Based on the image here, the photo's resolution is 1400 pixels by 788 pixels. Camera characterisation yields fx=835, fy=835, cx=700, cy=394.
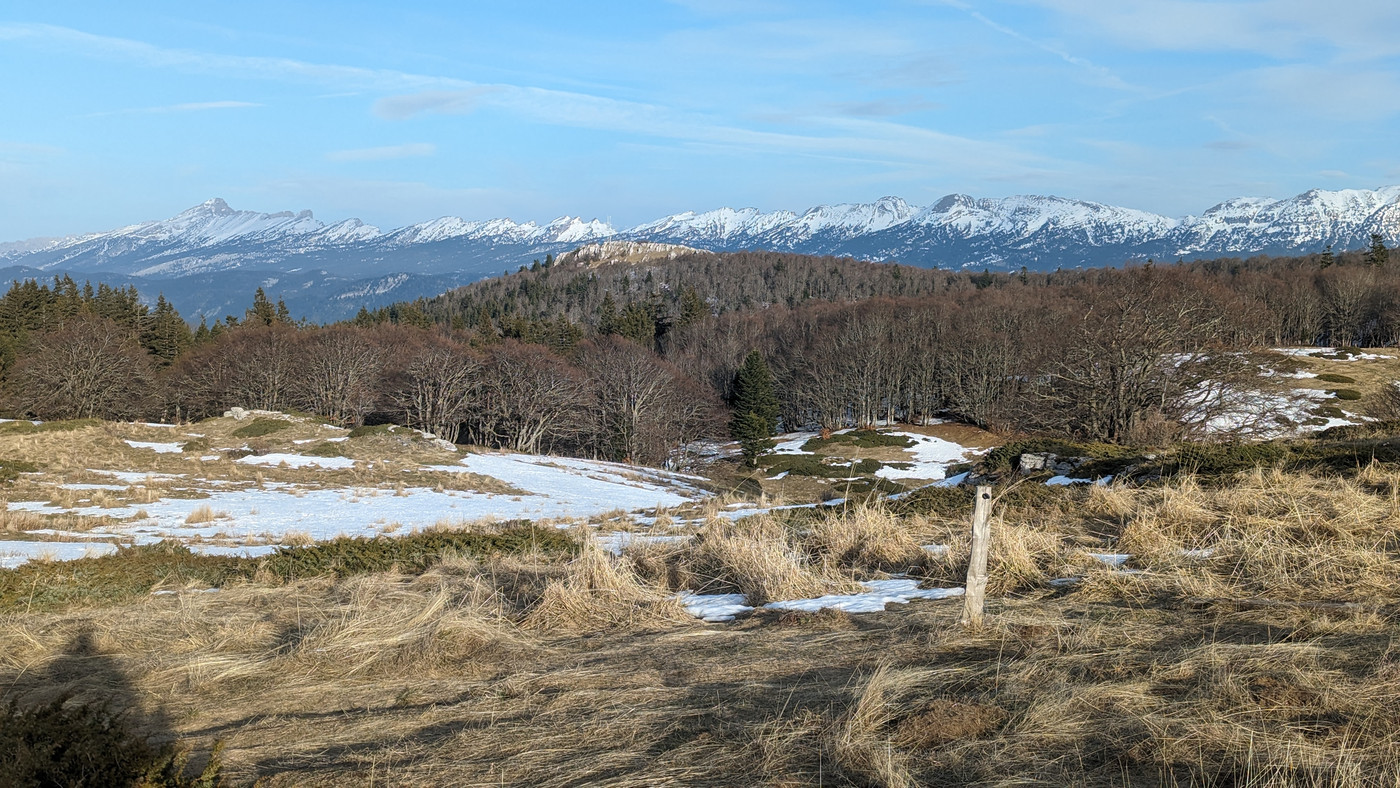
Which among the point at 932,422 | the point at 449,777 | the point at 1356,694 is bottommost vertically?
the point at 932,422

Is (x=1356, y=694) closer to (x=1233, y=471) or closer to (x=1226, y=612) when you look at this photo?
(x=1226, y=612)

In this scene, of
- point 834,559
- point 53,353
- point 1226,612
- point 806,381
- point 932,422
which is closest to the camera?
point 1226,612

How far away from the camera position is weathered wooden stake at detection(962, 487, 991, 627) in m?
6.03

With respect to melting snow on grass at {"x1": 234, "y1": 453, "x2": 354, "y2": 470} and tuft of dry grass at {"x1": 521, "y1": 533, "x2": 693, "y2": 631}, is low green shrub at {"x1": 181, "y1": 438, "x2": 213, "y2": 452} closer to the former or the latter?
melting snow on grass at {"x1": 234, "y1": 453, "x2": 354, "y2": 470}

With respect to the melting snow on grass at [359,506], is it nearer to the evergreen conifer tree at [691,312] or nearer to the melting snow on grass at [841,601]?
the melting snow on grass at [841,601]

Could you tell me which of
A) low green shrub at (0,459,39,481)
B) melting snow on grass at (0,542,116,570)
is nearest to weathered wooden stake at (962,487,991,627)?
melting snow on grass at (0,542,116,570)

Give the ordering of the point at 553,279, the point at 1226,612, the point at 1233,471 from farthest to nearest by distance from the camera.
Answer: the point at 553,279 → the point at 1233,471 → the point at 1226,612

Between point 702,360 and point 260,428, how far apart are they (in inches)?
2520

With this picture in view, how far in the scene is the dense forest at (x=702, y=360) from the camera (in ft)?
99.6

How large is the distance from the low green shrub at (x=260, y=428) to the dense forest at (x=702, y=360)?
2542cm

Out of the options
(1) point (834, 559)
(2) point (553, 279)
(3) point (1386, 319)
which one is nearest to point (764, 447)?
(1) point (834, 559)

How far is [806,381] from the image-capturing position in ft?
285

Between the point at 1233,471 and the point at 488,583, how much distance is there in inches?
422

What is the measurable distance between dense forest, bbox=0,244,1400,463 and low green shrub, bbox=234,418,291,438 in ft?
83.4
